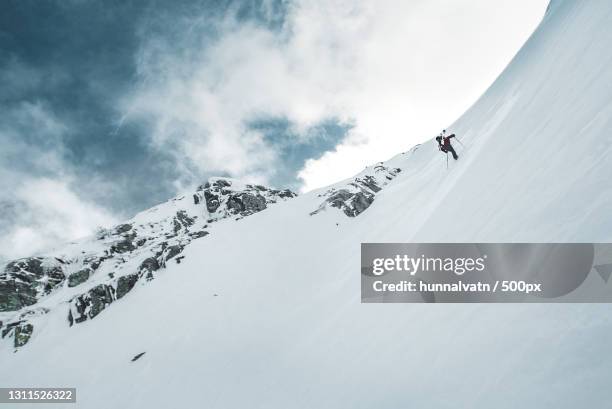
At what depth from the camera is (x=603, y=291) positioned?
371 centimetres

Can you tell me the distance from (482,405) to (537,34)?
26.0 m

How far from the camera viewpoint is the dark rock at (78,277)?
59781mm

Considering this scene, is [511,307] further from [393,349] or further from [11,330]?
[11,330]

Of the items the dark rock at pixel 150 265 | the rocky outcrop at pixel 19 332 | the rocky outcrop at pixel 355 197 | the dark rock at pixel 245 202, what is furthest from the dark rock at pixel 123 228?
the rocky outcrop at pixel 355 197

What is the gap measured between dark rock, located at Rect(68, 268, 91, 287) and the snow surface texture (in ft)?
126

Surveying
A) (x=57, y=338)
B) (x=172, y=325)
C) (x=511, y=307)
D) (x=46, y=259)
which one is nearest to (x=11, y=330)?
(x=57, y=338)

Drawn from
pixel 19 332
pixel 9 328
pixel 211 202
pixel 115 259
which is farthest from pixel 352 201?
pixel 211 202

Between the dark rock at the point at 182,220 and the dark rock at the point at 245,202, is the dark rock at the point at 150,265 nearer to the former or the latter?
the dark rock at the point at 245,202

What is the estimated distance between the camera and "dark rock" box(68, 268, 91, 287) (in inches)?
2354

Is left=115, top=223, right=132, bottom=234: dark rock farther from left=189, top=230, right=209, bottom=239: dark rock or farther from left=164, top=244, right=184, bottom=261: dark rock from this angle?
left=164, top=244, right=184, bottom=261: dark rock

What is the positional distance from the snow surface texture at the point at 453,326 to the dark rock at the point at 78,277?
3836cm

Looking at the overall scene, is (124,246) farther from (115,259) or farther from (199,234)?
(199,234)

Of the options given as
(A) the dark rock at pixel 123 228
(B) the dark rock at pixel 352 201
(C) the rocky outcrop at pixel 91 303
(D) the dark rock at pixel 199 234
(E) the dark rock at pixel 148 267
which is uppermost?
(A) the dark rock at pixel 123 228

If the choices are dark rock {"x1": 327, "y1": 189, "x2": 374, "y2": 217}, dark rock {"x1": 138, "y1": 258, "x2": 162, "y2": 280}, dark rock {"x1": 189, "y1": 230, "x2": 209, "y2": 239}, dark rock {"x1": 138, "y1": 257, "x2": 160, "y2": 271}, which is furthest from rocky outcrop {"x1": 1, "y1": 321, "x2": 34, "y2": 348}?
dark rock {"x1": 327, "y1": 189, "x2": 374, "y2": 217}
